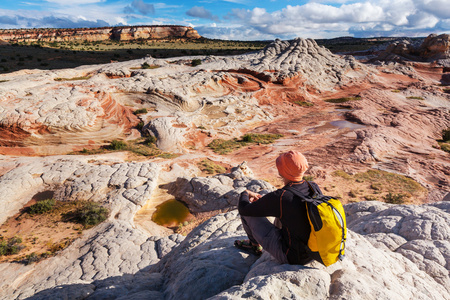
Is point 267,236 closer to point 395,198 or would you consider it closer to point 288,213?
point 288,213

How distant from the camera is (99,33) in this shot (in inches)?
3775

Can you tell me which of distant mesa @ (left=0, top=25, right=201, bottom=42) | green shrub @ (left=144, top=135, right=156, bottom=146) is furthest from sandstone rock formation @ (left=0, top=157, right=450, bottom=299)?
distant mesa @ (left=0, top=25, right=201, bottom=42)

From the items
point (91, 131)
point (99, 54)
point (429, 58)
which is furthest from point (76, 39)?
point (429, 58)

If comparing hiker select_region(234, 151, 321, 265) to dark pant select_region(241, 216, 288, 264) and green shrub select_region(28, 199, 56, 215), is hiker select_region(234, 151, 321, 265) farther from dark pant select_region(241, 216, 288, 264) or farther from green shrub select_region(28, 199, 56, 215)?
green shrub select_region(28, 199, 56, 215)

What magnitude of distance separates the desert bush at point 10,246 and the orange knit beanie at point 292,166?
33.8ft

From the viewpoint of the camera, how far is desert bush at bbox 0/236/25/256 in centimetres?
844

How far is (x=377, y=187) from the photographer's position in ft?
43.2

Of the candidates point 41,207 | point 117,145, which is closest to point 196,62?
point 117,145

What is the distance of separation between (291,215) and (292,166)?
0.66m

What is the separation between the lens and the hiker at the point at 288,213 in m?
2.94

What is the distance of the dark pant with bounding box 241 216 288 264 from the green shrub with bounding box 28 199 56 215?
10.5 metres

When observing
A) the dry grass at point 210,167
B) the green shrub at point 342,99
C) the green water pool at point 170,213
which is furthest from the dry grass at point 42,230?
the green shrub at point 342,99

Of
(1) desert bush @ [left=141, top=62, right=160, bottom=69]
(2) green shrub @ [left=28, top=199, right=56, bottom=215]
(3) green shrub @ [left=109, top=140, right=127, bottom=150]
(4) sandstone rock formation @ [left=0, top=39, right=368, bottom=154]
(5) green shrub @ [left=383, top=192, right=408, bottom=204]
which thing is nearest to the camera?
→ (2) green shrub @ [left=28, top=199, right=56, bottom=215]

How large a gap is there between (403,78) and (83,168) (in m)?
46.9
